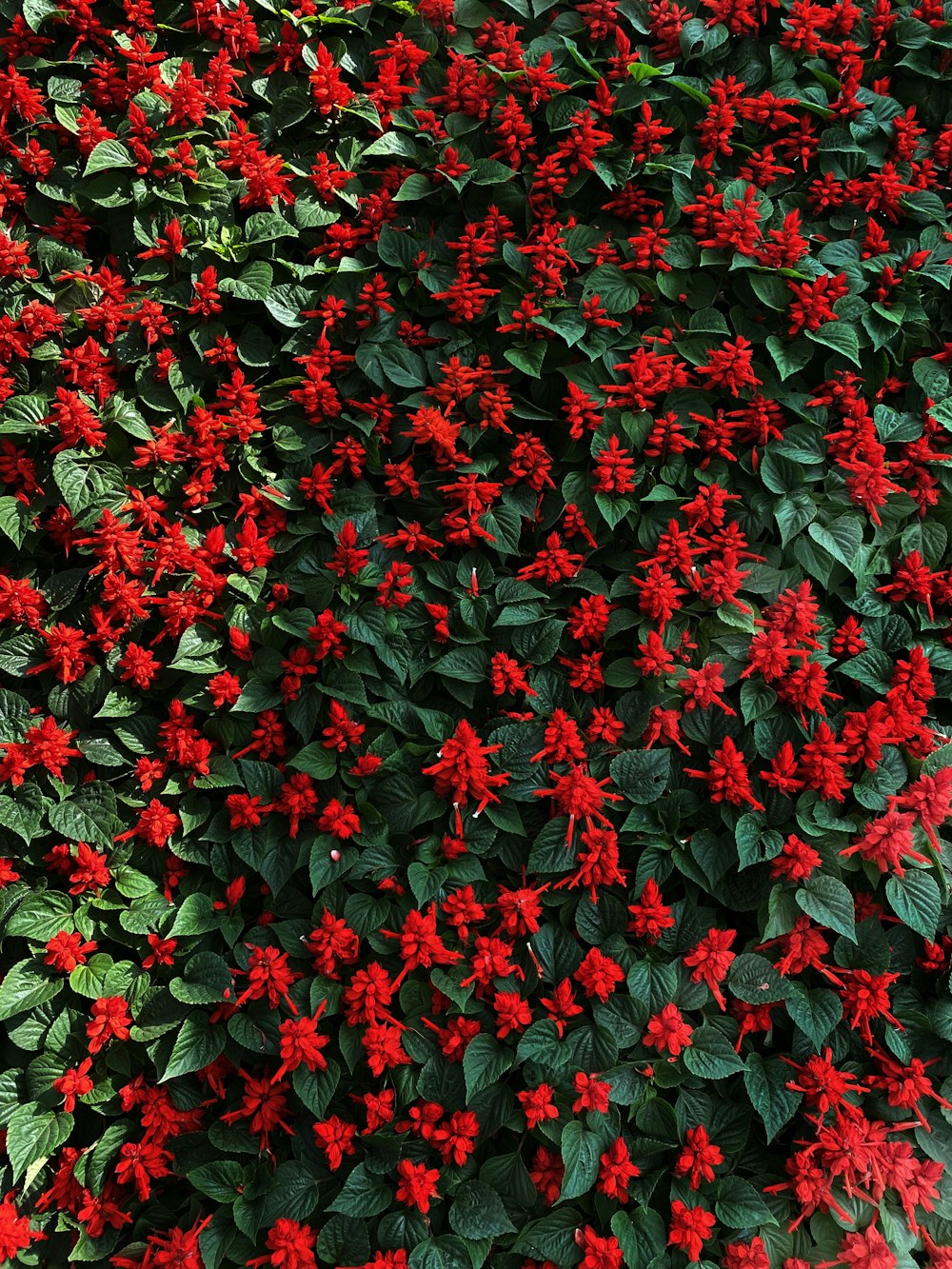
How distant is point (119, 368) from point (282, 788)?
3.22 feet

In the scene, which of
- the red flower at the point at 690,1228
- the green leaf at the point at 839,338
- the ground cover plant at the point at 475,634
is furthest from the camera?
the green leaf at the point at 839,338

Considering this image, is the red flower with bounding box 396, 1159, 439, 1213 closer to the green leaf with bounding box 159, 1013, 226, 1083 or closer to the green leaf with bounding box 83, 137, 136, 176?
the green leaf with bounding box 159, 1013, 226, 1083

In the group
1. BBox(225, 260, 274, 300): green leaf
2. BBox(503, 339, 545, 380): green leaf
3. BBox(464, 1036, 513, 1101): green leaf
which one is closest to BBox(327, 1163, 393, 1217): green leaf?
BBox(464, 1036, 513, 1101): green leaf

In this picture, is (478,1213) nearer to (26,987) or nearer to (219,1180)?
(219,1180)

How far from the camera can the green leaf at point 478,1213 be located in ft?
5.40

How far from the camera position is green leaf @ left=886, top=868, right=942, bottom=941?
66.2 inches

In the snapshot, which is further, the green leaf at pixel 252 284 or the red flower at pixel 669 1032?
the green leaf at pixel 252 284

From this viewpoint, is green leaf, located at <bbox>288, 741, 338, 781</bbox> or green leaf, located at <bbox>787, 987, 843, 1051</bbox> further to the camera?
green leaf, located at <bbox>288, 741, 338, 781</bbox>

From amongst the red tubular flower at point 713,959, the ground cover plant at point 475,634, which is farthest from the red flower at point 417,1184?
the red tubular flower at point 713,959

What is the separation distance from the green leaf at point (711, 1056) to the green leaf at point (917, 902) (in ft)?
1.32

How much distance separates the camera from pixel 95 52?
208 centimetres

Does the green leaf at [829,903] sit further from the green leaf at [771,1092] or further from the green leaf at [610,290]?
the green leaf at [610,290]

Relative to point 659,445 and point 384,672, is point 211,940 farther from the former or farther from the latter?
point 659,445

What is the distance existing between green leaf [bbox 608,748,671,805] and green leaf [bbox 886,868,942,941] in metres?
0.45
